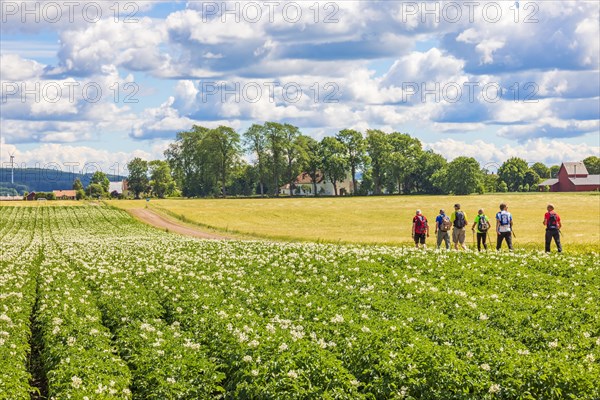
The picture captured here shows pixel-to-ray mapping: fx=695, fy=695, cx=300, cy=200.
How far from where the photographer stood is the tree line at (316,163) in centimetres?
16850

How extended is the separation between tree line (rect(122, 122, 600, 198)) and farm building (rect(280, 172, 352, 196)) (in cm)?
140

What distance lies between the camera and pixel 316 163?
175m

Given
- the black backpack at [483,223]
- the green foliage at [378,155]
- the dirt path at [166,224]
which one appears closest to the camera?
the black backpack at [483,223]

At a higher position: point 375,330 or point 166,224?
point 375,330

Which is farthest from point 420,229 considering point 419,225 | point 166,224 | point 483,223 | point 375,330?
point 166,224

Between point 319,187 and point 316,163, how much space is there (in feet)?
65.2

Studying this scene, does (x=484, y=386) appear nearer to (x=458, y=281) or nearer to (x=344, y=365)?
(x=344, y=365)

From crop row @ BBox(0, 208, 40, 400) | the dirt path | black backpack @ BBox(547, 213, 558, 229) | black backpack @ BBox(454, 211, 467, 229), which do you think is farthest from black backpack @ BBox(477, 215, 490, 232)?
the dirt path

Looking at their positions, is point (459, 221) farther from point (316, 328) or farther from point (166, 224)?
point (166, 224)

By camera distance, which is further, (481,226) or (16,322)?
(481,226)

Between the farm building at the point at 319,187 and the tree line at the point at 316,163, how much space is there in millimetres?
1404

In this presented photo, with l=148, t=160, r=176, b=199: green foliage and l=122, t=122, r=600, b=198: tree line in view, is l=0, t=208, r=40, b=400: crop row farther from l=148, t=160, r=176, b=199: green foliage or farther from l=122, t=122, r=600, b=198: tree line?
l=148, t=160, r=176, b=199: green foliage

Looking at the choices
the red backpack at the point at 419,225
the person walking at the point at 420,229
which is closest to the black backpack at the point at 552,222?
the person walking at the point at 420,229

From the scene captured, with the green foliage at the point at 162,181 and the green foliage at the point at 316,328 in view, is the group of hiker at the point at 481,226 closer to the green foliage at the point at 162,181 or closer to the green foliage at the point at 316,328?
the green foliage at the point at 316,328
